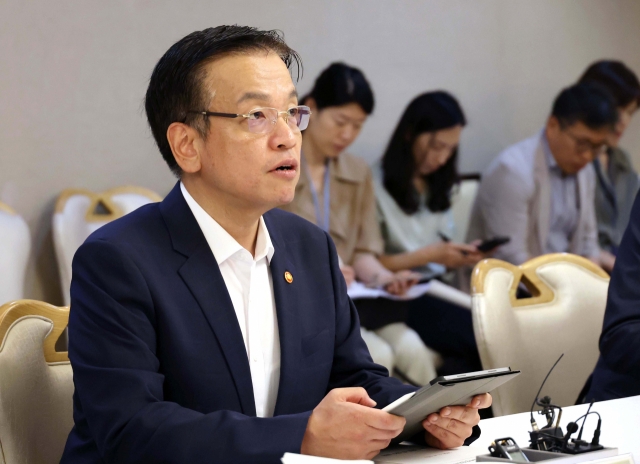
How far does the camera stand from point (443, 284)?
3787 mm

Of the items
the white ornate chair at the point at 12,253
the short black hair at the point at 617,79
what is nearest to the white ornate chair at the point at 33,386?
the white ornate chair at the point at 12,253

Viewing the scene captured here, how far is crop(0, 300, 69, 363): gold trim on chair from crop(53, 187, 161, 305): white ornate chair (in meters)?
1.53

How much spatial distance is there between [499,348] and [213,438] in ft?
3.34

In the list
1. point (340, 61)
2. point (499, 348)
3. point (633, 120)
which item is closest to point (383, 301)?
point (340, 61)

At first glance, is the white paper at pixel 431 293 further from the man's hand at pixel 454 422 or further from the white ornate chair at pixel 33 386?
the man's hand at pixel 454 422

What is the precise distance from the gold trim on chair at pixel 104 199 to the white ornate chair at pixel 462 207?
5.08ft

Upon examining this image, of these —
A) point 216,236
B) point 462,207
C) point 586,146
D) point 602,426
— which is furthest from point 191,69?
point 586,146

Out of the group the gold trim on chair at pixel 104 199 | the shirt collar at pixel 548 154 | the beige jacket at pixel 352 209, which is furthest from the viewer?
the shirt collar at pixel 548 154

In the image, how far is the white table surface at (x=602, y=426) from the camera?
48.4 inches

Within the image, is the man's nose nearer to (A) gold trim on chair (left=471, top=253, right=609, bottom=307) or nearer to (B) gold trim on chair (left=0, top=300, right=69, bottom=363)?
(B) gold trim on chair (left=0, top=300, right=69, bottom=363)

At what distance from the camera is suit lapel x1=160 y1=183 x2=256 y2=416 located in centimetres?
134

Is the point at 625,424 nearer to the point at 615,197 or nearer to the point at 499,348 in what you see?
the point at 499,348

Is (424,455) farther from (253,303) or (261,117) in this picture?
(261,117)

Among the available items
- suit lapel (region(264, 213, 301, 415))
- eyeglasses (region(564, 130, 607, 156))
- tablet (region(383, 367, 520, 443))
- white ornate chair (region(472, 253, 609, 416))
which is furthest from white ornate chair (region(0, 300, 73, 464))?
eyeglasses (region(564, 130, 607, 156))
